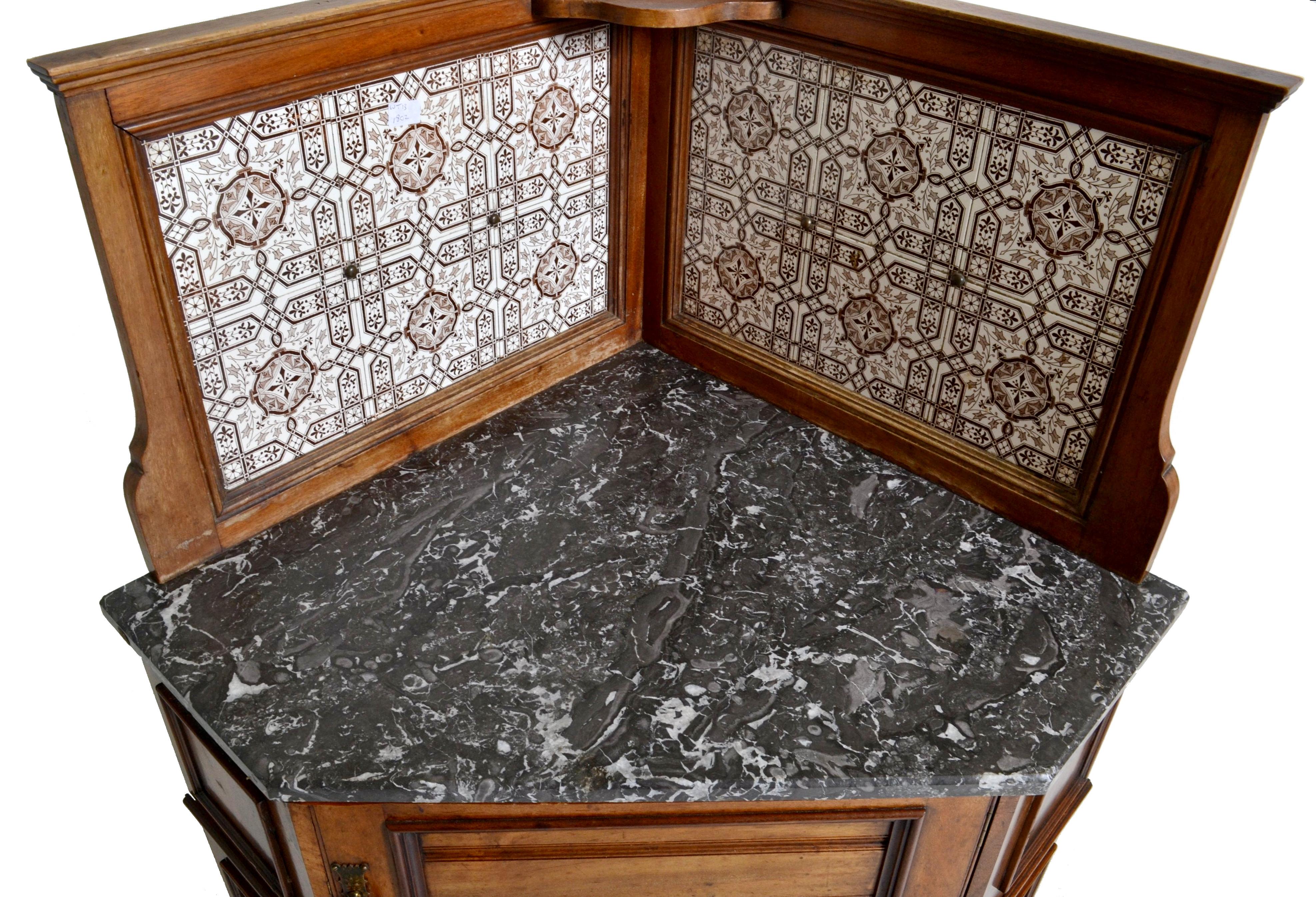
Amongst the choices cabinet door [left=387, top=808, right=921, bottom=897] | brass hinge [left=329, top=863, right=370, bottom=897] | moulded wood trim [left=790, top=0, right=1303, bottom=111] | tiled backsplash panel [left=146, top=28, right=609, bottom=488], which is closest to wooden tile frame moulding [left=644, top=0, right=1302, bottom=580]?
moulded wood trim [left=790, top=0, right=1303, bottom=111]

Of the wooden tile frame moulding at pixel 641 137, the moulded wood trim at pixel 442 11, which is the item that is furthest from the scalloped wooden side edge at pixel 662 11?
the moulded wood trim at pixel 442 11

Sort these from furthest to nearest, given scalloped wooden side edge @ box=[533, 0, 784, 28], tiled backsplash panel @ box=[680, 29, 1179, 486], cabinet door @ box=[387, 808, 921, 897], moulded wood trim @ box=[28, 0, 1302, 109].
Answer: scalloped wooden side edge @ box=[533, 0, 784, 28] < tiled backsplash panel @ box=[680, 29, 1179, 486] < cabinet door @ box=[387, 808, 921, 897] < moulded wood trim @ box=[28, 0, 1302, 109]

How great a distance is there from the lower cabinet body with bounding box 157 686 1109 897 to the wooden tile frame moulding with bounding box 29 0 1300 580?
14.3 inches

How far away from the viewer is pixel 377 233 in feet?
5.20

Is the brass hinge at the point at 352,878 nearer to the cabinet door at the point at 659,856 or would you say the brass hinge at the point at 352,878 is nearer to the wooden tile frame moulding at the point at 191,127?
the cabinet door at the point at 659,856

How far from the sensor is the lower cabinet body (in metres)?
1.32

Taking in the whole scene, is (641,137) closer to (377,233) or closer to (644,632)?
(377,233)

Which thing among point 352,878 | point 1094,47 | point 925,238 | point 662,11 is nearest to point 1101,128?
point 1094,47

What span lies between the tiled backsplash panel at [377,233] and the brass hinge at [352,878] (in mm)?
554

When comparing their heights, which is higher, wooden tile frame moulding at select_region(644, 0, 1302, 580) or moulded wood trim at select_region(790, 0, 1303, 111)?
moulded wood trim at select_region(790, 0, 1303, 111)

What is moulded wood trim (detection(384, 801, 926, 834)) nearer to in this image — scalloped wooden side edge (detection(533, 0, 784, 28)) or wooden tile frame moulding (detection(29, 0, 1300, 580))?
wooden tile frame moulding (detection(29, 0, 1300, 580))

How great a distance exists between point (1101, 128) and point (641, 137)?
0.79 m

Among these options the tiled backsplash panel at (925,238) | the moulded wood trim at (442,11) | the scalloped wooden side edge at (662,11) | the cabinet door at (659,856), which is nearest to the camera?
the moulded wood trim at (442,11)

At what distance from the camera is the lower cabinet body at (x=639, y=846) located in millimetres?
1320
